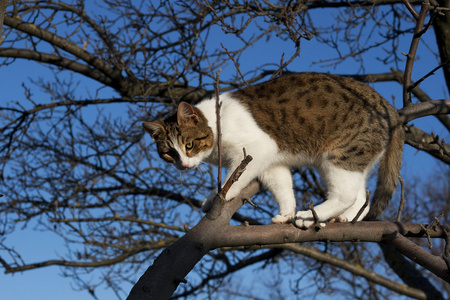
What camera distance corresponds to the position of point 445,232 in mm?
2896

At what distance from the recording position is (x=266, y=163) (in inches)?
134

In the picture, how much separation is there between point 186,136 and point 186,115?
159 mm

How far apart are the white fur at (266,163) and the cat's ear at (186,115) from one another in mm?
187

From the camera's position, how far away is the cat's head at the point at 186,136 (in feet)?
11.4

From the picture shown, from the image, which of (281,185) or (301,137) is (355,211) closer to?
(281,185)

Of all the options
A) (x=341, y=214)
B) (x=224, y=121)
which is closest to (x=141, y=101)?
(x=224, y=121)

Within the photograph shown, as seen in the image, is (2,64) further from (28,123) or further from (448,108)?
(448,108)

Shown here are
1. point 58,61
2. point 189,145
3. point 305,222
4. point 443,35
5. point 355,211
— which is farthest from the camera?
point 58,61

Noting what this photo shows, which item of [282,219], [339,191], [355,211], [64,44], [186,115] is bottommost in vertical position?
[282,219]

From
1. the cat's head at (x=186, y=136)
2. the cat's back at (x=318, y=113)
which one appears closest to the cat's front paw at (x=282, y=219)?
the cat's back at (x=318, y=113)

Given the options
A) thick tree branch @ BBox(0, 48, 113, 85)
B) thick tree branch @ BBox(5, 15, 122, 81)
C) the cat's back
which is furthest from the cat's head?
thick tree branch @ BBox(0, 48, 113, 85)

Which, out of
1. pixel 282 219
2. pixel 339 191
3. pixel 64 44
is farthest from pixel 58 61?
pixel 339 191

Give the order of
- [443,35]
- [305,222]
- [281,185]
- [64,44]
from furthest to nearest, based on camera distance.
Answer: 1. [64,44]
2. [443,35]
3. [281,185]
4. [305,222]

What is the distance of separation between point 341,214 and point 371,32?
168 inches
